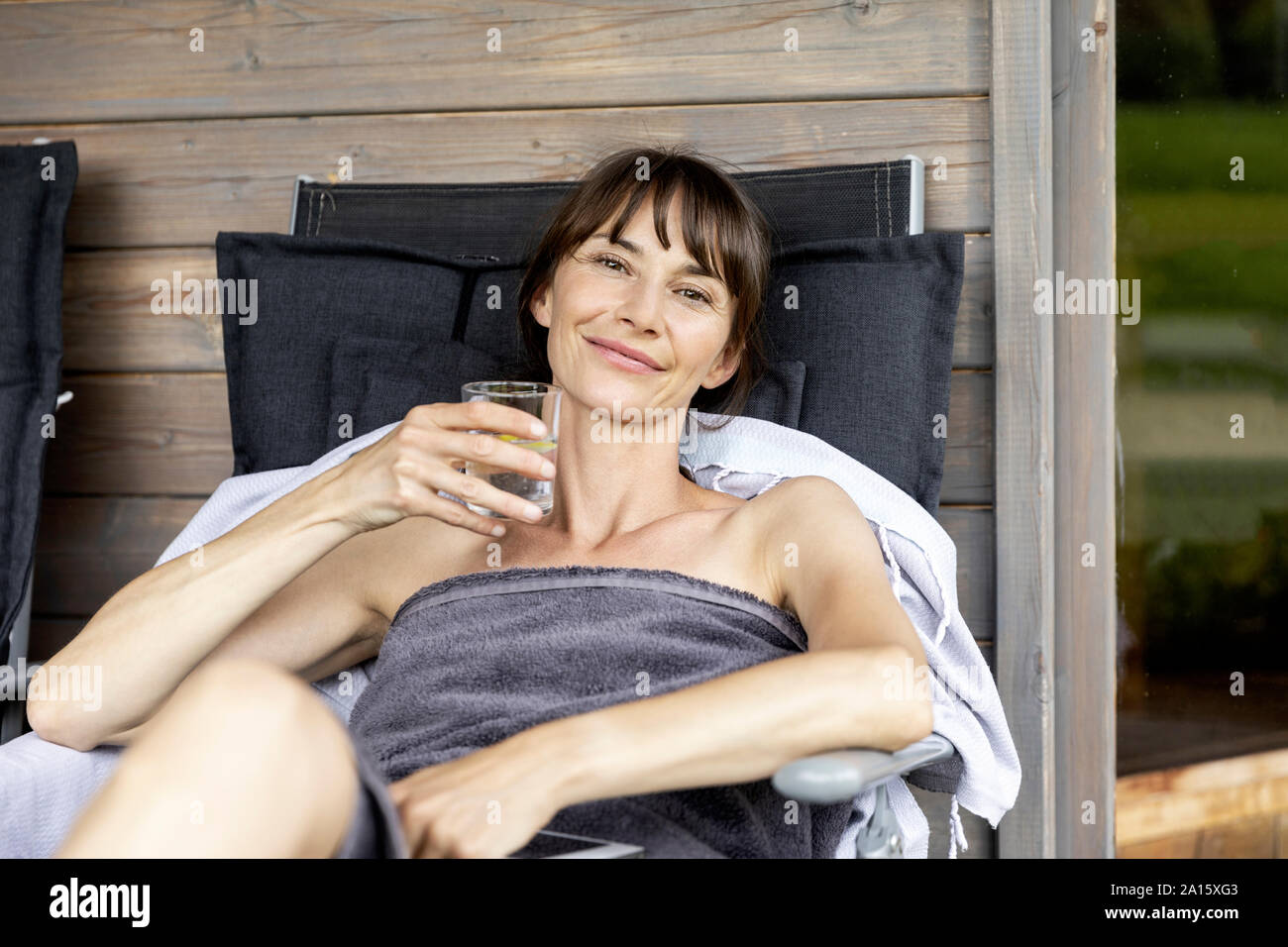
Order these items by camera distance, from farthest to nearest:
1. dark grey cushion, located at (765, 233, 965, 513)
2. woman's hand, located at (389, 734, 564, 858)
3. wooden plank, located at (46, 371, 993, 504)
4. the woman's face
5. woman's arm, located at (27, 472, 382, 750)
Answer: wooden plank, located at (46, 371, 993, 504)
dark grey cushion, located at (765, 233, 965, 513)
the woman's face
woman's arm, located at (27, 472, 382, 750)
woman's hand, located at (389, 734, 564, 858)

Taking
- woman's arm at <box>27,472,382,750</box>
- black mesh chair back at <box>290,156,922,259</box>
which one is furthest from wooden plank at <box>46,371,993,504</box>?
woman's arm at <box>27,472,382,750</box>

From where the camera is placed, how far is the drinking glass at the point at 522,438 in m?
1.24

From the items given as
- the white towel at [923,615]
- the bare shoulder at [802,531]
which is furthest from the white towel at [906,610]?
the bare shoulder at [802,531]

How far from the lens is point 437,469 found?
127 cm

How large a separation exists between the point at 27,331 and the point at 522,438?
1203 millimetres

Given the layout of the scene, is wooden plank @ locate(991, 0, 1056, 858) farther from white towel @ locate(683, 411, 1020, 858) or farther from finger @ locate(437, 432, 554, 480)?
finger @ locate(437, 432, 554, 480)

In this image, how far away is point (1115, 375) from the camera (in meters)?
1.95

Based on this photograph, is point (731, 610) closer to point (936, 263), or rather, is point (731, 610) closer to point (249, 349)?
point (936, 263)

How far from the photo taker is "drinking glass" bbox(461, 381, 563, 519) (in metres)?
1.24

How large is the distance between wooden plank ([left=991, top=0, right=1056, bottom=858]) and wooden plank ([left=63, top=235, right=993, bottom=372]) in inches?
57.1

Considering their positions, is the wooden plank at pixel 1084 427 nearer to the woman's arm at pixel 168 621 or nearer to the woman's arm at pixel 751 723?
the woman's arm at pixel 751 723

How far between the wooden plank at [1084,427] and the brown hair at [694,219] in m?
0.59
